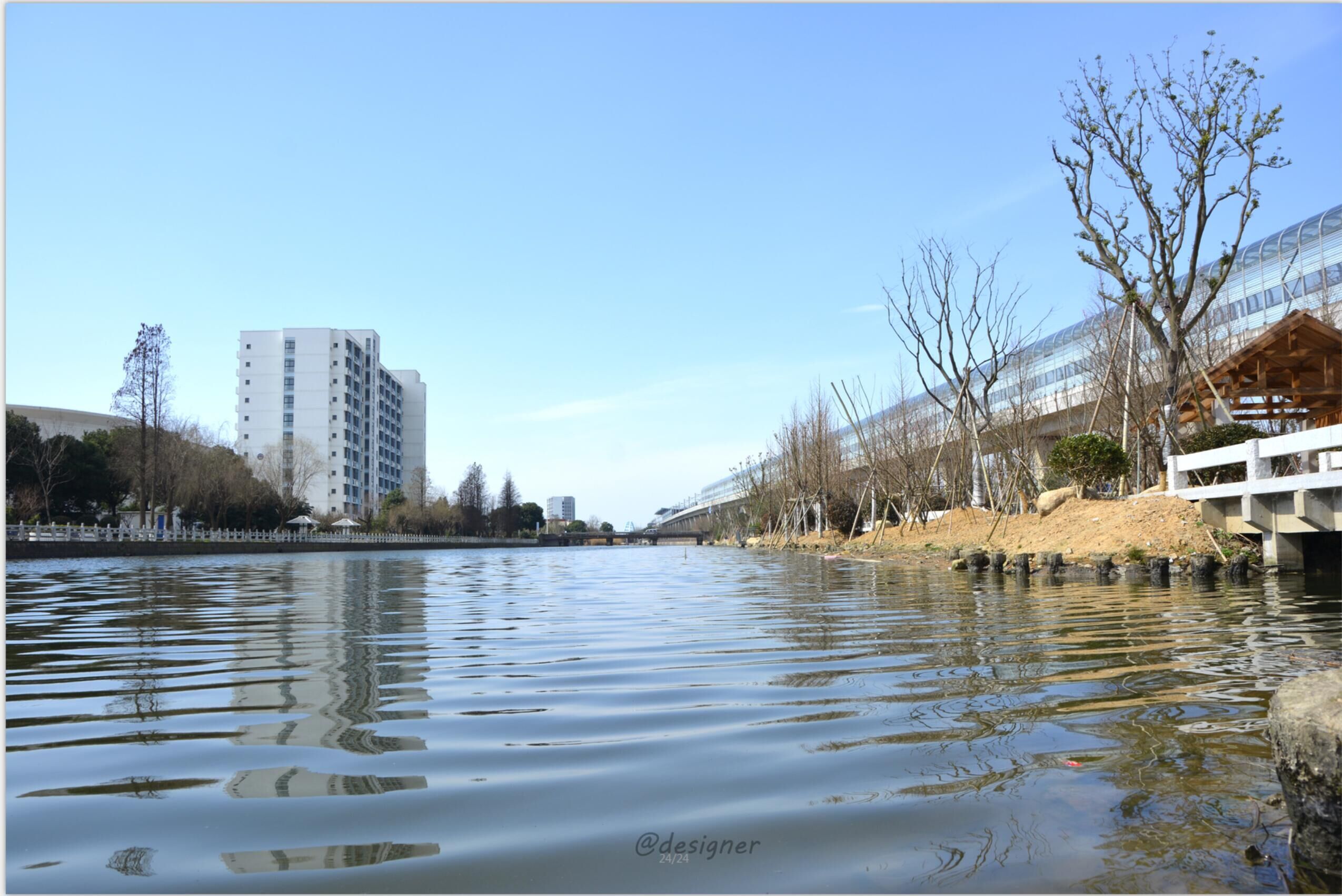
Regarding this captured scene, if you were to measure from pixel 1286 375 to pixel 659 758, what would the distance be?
19.3 m

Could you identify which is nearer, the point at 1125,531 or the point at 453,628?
the point at 453,628

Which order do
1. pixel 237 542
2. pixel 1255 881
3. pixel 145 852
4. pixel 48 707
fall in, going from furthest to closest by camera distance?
pixel 237 542, pixel 48 707, pixel 145 852, pixel 1255 881

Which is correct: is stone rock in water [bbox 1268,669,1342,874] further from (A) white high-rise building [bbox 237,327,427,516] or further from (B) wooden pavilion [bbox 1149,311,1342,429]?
(A) white high-rise building [bbox 237,327,427,516]

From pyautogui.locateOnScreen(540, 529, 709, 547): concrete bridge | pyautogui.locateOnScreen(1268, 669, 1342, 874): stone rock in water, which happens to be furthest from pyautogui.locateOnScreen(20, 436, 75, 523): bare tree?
pyautogui.locateOnScreen(540, 529, 709, 547): concrete bridge

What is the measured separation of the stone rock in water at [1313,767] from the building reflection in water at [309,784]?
236 cm

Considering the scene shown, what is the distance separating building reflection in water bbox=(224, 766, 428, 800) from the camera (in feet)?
8.72

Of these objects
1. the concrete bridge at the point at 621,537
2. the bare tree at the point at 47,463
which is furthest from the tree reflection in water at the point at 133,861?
the concrete bridge at the point at 621,537

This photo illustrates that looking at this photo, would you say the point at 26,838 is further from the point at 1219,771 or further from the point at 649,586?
the point at 649,586

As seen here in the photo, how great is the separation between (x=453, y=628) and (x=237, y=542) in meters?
38.0

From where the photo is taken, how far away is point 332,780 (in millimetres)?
2779

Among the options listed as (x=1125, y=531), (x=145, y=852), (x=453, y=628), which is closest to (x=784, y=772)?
(x=145, y=852)

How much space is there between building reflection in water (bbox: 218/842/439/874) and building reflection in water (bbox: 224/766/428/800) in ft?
1.43

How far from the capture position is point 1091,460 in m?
16.8

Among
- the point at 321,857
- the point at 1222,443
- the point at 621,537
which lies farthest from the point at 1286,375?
the point at 621,537
